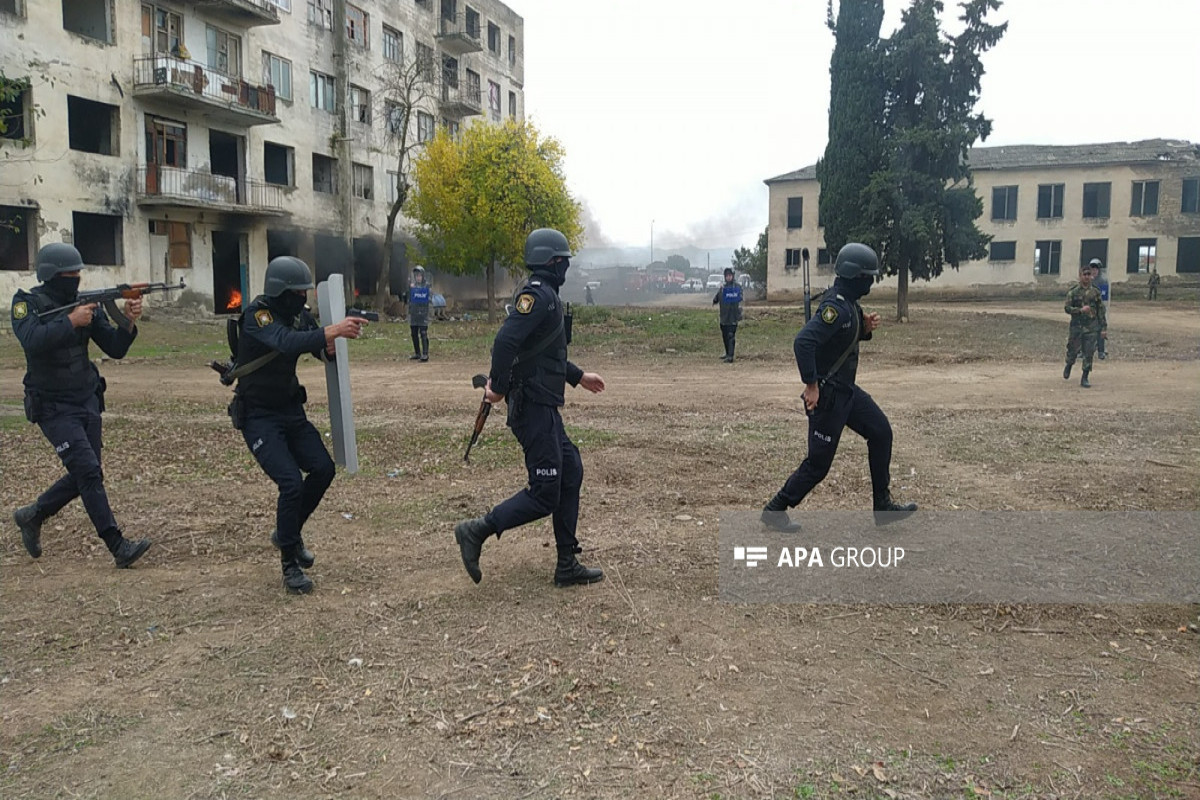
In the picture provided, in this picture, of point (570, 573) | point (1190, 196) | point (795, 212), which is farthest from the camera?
point (795, 212)

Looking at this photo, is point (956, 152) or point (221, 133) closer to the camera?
point (956, 152)

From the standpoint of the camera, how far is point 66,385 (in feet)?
16.8

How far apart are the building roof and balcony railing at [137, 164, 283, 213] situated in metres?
23.8

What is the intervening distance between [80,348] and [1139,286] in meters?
45.7

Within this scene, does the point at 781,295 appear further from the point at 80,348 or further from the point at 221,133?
the point at 80,348

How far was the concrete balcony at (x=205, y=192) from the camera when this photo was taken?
25.8 m

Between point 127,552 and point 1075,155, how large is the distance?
48.0 m

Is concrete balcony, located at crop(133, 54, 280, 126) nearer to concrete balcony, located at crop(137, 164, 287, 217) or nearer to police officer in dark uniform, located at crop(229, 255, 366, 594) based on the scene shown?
concrete balcony, located at crop(137, 164, 287, 217)

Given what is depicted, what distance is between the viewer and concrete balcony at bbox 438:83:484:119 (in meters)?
39.9

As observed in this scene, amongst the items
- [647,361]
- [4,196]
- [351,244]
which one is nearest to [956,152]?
[647,361]

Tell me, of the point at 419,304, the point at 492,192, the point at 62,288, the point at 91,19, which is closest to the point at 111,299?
the point at 62,288

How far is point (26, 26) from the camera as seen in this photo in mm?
22406

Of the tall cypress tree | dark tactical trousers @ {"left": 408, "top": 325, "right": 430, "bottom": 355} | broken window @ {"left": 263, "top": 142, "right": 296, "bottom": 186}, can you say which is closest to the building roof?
the tall cypress tree

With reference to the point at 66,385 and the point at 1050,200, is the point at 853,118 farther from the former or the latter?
the point at 66,385
